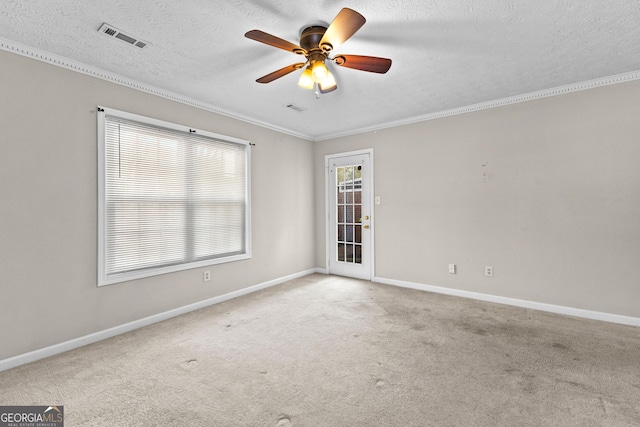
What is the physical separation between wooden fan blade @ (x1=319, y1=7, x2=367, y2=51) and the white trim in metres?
2.17

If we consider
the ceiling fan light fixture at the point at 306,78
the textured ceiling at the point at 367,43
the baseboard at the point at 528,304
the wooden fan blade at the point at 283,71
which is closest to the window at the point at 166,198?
the textured ceiling at the point at 367,43

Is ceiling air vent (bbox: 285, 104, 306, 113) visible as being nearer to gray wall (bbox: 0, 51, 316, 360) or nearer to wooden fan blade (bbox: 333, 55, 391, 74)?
gray wall (bbox: 0, 51, 316, 360)

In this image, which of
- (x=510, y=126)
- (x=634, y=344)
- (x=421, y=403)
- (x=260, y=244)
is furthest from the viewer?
(x=260, y=244)

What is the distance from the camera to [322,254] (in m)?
5.46

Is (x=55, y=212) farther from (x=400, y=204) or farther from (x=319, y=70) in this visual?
(x=400, y=204)

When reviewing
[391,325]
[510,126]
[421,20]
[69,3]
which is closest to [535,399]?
[391,325]

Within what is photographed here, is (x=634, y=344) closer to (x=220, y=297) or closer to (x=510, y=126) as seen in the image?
(x=510, y=126)

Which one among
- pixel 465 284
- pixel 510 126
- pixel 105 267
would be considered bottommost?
pixel 465 284

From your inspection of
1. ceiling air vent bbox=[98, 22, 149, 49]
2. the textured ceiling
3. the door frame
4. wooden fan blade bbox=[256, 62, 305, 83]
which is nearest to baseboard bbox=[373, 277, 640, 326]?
the door frame

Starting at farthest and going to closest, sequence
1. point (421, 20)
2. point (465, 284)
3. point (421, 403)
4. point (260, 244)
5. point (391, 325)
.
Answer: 1. point (260, 244)
2. point (465, 284)
3. point (391, 325)
4. point (421, 20)
5. point (421, 403)

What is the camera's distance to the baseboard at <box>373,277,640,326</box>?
307cm

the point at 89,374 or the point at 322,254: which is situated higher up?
the point at 322,254

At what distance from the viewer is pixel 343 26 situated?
1.79 m

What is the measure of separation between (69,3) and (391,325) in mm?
3677
